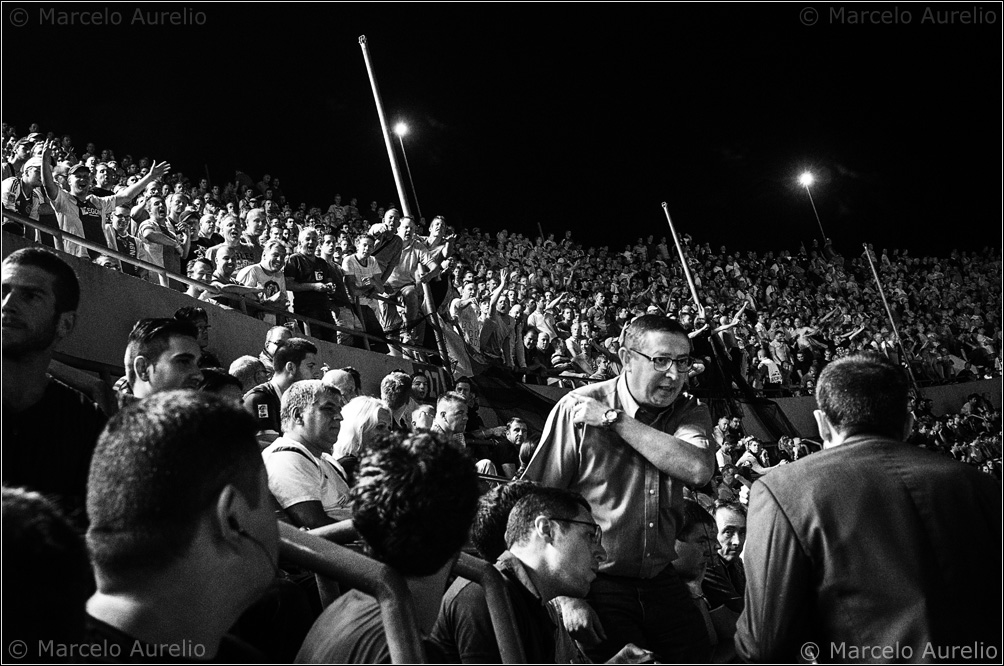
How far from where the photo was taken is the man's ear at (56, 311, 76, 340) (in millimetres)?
2750

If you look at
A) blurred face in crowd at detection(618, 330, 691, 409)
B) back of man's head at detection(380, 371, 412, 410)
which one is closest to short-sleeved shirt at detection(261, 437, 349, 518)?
blurred face in crowd at detection(618, 330, 691, 409)

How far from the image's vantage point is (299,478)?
3883 millimetres

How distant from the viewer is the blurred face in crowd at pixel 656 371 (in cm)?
399

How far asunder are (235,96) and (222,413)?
26094mm

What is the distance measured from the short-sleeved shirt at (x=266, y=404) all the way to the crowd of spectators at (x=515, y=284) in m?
3.62

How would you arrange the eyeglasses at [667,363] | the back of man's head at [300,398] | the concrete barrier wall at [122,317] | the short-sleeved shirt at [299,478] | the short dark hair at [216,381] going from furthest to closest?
the concrete barrier wall at [122,317] → the back of man's head at [300,398] → the short dark hair at [216,381] → the eyeglasses at [667,363] → the short-sleeved shirt at [299,478]

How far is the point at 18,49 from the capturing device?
18.9m

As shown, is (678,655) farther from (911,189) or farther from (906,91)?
(911,189)

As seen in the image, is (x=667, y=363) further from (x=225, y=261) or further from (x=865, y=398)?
(x=225, y=261)

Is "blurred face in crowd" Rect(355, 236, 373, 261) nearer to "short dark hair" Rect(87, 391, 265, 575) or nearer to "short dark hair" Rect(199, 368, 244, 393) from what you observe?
"short dark hair" Rect(199, 368, 244, 393)

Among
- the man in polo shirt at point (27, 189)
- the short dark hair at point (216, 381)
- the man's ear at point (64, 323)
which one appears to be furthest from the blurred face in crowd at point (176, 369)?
the man in polo shirt at point (27, 189)

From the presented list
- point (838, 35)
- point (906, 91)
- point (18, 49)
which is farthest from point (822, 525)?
point (906, 91)

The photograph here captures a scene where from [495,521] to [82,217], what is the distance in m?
6.59

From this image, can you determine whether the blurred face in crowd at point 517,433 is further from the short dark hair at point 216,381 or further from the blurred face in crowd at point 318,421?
the short dark hair at point 216,381
